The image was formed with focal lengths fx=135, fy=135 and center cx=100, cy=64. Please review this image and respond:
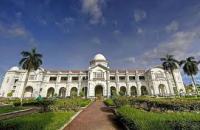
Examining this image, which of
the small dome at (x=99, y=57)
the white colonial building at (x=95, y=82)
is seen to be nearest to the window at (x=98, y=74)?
the white colonial building at (x=95, y=82)

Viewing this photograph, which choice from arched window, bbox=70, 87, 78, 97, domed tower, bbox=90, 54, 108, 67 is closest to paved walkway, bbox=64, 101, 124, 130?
arched window, bbox=70, 87, 78, 97

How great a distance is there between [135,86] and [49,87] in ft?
129

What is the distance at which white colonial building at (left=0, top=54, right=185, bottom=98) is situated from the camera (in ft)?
189

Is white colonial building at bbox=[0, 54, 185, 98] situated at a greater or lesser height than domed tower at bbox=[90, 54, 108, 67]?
lesser

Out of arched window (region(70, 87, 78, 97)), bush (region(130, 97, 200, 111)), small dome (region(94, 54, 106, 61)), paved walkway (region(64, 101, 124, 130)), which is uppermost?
small dome (region(94, 54, 106, 61))

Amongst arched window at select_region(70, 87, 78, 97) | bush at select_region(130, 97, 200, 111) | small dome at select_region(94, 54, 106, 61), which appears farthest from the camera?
small dome at select_region(94, 54, 106, 61)

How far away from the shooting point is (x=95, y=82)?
56562 mm

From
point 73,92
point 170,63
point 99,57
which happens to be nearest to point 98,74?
point 99,57

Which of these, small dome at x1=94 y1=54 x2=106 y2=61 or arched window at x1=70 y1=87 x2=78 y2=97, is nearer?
arched window at x1=70 y1=87 x2=78 y2=97

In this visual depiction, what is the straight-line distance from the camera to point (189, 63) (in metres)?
46.2

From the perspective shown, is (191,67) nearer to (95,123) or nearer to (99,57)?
(99,57)

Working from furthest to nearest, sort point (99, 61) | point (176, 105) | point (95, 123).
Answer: point (99, 61)
point (176, 105)
point (95, 123)

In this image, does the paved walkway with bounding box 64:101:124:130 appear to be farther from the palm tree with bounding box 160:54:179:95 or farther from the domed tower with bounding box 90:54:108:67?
the domed tower with bounding box 90:54:108:67

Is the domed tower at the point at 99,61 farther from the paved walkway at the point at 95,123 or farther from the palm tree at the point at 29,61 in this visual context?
the paved walkway at the point at 95,123
